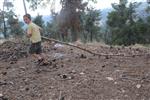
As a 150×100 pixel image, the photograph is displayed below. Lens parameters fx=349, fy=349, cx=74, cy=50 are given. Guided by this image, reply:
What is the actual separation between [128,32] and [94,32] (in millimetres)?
8470

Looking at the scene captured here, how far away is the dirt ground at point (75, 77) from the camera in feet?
20.5

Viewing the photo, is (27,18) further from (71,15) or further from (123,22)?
(123,22)

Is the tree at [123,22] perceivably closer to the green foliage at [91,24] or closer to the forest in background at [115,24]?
the forest in background at [115,24]

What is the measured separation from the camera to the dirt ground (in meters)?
6.24

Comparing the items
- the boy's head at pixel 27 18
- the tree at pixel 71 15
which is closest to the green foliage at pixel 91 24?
the tree at pixel 71 15

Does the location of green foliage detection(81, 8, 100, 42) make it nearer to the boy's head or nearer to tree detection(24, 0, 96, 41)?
tree detection(24, 0, 96, 41)

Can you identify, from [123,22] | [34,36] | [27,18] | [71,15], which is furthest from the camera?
[123,22]

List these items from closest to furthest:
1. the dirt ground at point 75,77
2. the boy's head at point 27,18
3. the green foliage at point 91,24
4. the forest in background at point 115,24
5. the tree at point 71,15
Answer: the dirt ground at point 75,77, the boy's head at point 27,18, the tree at point 71,15, the forest in background at point 115,24, the green foliage at point 91,24

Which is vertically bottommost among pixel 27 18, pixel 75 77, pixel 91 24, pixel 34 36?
pixel 75 77

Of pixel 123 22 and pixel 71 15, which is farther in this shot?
pixel 123 22

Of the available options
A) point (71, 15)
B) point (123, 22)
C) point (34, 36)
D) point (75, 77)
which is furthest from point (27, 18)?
point (123, 22)

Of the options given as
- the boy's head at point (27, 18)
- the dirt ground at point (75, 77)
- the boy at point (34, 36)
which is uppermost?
the boy's head at point (27, 18)

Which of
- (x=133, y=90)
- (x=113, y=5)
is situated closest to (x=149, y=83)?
(x=133, y=90)

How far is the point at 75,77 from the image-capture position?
23.3 feet
